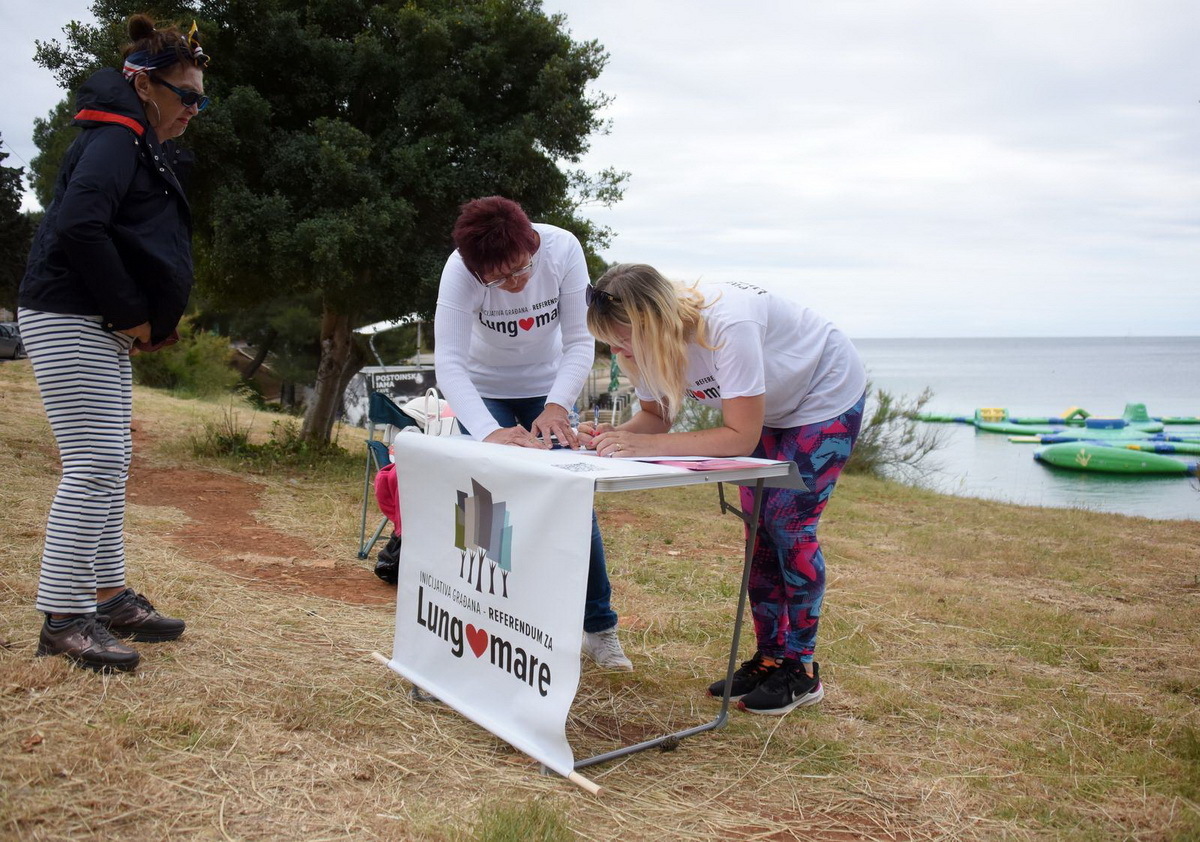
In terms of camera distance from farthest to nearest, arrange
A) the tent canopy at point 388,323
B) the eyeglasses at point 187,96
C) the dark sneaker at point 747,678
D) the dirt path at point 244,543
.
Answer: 1. the tent canopy at point 388,323
2. the dirt path at point 244,543
3. the dark sneaker at point 747,678
4. the eyeglasses at point 187,96

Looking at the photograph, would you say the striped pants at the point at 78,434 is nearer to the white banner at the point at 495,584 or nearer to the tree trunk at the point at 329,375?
the white banner at the point at 495,584

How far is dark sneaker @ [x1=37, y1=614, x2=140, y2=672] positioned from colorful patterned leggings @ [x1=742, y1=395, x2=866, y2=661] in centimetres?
191

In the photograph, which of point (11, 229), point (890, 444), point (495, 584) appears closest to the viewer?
point (495, 584)

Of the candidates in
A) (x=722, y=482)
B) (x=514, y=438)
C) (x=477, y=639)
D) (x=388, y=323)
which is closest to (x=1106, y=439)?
(x=388, y=323)

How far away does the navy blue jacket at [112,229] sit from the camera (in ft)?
8.27

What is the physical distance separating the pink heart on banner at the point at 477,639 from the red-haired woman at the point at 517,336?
0.58 meters

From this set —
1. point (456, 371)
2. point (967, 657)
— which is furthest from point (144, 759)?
point (967, 657)

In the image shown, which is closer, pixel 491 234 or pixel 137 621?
pixel 491 234

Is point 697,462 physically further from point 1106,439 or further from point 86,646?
point 1106,439

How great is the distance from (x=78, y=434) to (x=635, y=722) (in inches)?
73.7

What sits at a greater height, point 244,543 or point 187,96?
point 187,96

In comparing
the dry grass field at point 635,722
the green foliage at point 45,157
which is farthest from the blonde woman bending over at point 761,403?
the green foliage at point 45,157

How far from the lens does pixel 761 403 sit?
2551mm

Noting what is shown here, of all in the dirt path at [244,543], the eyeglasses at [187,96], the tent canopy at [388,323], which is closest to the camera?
the eyeglasses at [187,96]
